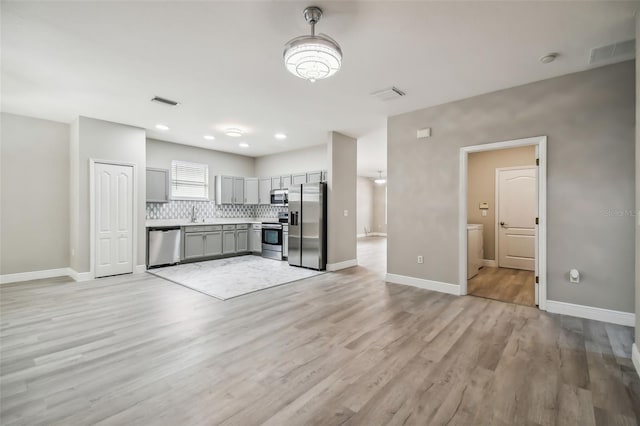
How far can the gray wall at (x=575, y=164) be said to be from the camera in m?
3.13

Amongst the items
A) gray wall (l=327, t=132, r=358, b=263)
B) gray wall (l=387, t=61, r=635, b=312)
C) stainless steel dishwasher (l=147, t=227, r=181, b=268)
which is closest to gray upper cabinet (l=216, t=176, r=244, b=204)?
stainless steel dishwasher (l=147, t=227, r=181, b=268)

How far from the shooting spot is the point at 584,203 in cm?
331

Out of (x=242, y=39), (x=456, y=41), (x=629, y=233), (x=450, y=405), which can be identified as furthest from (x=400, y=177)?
(x=450, y=405)

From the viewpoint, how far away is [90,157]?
507 centimetres

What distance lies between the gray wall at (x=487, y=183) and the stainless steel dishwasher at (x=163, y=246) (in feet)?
22.3

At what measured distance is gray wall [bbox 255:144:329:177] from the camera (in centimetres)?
721

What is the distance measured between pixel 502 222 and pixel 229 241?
649 cm

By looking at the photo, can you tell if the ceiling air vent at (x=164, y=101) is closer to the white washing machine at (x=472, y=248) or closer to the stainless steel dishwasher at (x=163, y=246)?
the stainless steel dishwasher at (x=163, y=246)

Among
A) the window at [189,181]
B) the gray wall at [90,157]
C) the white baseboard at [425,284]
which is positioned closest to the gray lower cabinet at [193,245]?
the gray wall at [90,157]

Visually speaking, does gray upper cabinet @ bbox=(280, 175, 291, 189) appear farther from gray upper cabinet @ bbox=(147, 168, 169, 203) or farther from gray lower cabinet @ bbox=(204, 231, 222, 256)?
gray upper cabinet @ bbox=(147, 168, 169, 203)

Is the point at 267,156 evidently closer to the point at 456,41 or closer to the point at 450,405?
the point at 456,41

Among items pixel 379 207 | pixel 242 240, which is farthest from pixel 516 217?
pixel 379 207

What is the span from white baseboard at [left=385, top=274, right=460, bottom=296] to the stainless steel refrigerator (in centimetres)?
159

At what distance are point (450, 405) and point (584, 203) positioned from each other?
3.07 m
